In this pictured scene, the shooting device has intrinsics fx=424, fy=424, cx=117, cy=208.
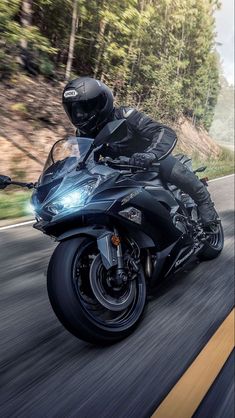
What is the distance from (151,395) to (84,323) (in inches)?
22.1

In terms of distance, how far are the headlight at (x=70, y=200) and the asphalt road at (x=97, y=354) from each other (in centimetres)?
86

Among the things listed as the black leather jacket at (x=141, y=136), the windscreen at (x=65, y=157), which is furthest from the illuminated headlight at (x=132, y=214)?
the black leather jacket at (x=141, y=136)

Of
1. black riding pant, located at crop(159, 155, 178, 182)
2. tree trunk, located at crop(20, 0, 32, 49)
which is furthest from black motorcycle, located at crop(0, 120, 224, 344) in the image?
tree trunk, located at crop(20, 0, 32, 49)

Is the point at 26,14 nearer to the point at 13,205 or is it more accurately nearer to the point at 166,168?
the point at 13,205

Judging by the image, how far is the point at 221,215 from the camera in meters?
7.64

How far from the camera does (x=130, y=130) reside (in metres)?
3.55

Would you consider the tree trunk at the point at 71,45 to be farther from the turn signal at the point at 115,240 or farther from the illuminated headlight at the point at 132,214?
the turn signal at the point at 115,240

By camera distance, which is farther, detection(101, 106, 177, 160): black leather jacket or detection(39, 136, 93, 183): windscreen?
detection(101, 106, 177, 160): black leather jacket

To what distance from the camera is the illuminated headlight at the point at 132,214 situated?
9.55ft

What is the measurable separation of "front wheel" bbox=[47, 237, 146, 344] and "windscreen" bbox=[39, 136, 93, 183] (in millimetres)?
551

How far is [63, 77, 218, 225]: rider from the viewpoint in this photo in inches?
120

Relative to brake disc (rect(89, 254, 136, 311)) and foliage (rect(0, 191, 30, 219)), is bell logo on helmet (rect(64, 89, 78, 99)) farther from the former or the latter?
foliage (rect(0, 191, 30, 219))

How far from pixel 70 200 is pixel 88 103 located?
2.70 ft

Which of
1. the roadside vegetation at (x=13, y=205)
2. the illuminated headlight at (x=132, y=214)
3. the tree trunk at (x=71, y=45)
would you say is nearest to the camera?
the illuminated headlight at (x=132, y=214)
